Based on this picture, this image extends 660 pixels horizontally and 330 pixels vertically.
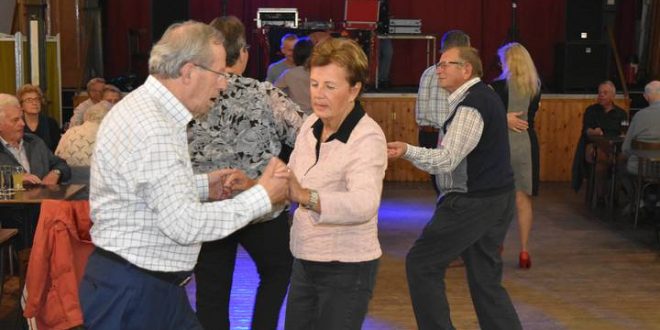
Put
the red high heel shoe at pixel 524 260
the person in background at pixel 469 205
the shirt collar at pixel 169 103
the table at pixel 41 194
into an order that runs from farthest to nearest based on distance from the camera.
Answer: the red high heel shoe at pixel 524 260, the table at pixel 41 194, the person in background at pixel 469 205, the shirt collar at pixel 169 103

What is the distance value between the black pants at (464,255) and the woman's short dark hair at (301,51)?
10.9 ft

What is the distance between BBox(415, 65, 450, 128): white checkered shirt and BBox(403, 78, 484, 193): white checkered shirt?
7.84 ft

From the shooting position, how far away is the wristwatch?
10.3 feet

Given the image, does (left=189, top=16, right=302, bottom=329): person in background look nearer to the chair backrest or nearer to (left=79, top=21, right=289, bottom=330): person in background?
(left=79, top=21, right=289, bottom=330): person in background

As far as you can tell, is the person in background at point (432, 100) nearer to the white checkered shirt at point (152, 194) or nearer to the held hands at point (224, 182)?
the held hands at point (224, 182)

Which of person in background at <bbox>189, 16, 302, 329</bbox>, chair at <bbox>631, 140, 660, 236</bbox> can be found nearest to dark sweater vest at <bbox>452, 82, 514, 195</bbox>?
person in background at <bbox>189, 16, 302, 329</bbox>

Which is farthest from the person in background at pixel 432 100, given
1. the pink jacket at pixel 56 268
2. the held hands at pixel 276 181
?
the held hands at pixel 276 181

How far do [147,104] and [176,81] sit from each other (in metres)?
0.10

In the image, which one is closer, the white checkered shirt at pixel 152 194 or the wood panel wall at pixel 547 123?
the white checkered shirt at pixel 152 194

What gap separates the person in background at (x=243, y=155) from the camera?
4.15 m

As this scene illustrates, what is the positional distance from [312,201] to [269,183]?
1.11 ft

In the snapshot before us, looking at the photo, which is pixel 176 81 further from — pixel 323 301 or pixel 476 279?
pixel 476 279

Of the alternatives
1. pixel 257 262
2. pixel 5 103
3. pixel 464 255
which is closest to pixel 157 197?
pixel 257 262

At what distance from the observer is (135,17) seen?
1569 centimetres
